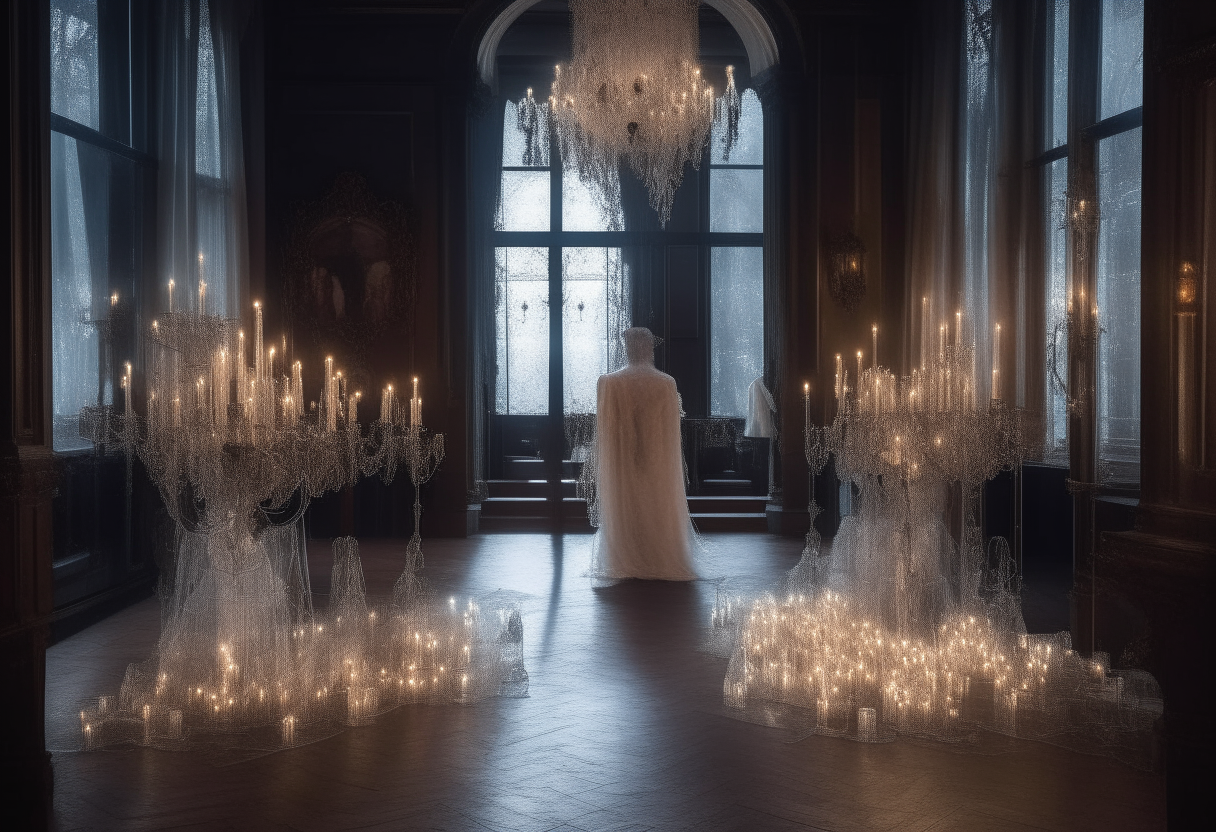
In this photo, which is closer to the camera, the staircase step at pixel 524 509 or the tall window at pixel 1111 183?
the tall window at pixel 1111 183

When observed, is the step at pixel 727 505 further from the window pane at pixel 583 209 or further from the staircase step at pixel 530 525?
the window pane at pixel 583 209

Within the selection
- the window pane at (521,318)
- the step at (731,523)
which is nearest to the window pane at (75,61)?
the window pane at (521,318)

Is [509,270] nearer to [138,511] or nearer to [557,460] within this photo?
[557,460]

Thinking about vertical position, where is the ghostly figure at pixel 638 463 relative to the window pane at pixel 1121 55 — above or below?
below

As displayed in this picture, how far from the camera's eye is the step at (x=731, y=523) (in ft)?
33.9

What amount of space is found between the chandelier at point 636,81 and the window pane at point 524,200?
14.0 feet

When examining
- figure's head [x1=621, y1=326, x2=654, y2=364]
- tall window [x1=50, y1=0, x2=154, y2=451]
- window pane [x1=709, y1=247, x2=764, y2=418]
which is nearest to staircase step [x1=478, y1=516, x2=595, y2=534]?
window pane [x1=709, y1=247, x2=764, y2=418]

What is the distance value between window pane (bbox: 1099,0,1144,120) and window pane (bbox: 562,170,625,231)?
6.78m

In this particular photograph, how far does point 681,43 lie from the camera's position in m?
7.58

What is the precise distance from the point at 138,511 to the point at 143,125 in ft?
7.92

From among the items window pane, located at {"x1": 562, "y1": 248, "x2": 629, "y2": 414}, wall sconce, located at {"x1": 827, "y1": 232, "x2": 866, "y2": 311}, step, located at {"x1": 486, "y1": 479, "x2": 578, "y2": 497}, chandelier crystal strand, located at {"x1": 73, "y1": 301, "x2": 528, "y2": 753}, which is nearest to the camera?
chandelier crystal strand, located at {"x1": 73, "y1": 301, "x2": 528, "y2": 753}

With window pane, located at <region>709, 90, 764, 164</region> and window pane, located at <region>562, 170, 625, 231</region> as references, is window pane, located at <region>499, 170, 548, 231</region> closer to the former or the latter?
window pane, located at <region>562, 170, 625, 231</region>

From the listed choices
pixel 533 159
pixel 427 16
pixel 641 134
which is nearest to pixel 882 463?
pixel 641 134

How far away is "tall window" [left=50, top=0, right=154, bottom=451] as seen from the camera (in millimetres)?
6023
